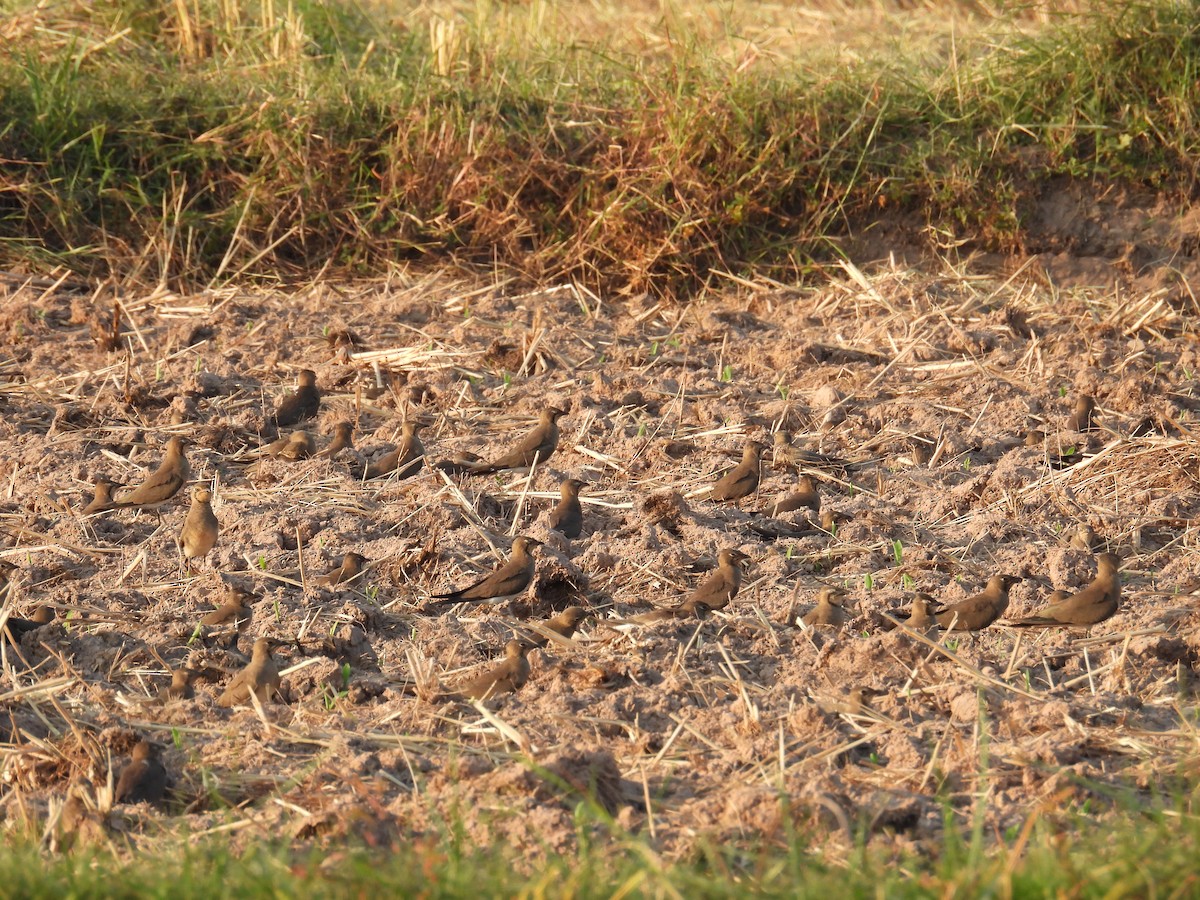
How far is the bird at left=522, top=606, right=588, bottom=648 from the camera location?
17.8 feet

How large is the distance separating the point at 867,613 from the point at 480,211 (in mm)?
4565

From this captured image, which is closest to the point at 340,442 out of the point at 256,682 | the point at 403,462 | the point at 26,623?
the point at 403,462

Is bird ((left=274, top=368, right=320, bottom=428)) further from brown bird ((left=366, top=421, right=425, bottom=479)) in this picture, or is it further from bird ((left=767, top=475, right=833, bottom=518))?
bird ((left=767, top=475, right=833, bottom=518))

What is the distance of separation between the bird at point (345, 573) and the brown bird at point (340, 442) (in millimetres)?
1292

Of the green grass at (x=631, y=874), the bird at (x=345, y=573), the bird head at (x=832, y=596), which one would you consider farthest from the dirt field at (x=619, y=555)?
the green grass at (x=631, y=874)

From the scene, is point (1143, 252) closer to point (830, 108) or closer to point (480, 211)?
point (830, 108)

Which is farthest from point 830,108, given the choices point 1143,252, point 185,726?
point 185,726

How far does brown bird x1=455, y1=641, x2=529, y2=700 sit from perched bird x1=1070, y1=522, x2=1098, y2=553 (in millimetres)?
2361

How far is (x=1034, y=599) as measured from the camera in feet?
18.8

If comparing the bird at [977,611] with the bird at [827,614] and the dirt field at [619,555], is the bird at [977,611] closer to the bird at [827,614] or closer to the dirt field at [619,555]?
the dirt field at [619,555]

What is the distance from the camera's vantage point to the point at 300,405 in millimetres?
7539

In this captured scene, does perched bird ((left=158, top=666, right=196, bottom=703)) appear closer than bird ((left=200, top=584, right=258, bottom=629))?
Yes

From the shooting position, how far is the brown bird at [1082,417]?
7.18 meters

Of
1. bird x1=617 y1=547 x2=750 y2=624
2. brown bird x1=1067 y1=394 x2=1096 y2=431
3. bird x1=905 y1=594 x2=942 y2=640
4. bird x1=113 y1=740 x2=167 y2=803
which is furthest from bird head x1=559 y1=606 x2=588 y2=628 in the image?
brown bird x1=1067 y1=394 x2=1096 y2=431
